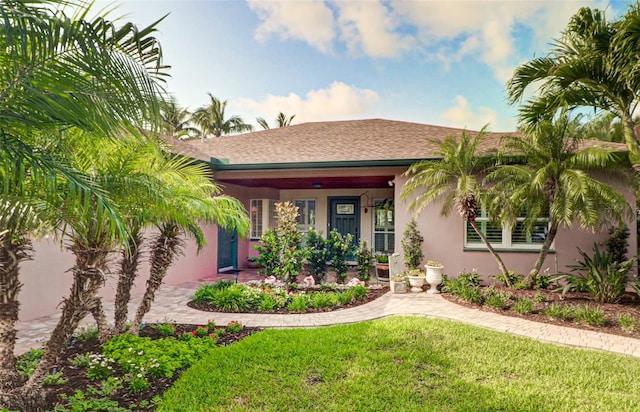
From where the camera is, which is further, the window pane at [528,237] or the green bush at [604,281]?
the window pane at [528,237]

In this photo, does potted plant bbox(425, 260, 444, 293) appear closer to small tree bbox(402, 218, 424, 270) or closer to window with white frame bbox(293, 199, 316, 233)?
small tree bbox(402, 218, 424, 270)

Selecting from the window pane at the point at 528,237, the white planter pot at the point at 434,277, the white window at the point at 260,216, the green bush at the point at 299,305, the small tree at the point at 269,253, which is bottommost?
the green bush at the point at 299,305

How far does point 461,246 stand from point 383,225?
472cm

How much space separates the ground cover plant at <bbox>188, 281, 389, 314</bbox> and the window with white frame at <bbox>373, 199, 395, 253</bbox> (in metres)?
5.55

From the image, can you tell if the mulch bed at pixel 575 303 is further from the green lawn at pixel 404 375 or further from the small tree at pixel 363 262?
the small tree at pixel 363 262

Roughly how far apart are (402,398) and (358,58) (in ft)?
44.3

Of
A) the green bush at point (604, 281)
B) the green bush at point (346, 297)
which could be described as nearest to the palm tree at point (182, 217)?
the green bush at point (346, 297)

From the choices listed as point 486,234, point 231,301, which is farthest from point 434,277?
point 231,301

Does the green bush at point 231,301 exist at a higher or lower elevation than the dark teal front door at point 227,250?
lower

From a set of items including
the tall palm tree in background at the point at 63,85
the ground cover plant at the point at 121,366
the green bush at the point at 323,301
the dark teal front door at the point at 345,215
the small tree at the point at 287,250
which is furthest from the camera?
the dark teal front door at the point at 345,215

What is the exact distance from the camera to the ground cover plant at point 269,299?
727 centimetres

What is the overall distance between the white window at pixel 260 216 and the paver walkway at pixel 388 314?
610 centimetres

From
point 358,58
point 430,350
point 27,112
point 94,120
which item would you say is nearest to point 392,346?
point 430,350

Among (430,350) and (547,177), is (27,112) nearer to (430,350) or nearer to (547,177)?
(430,350)
